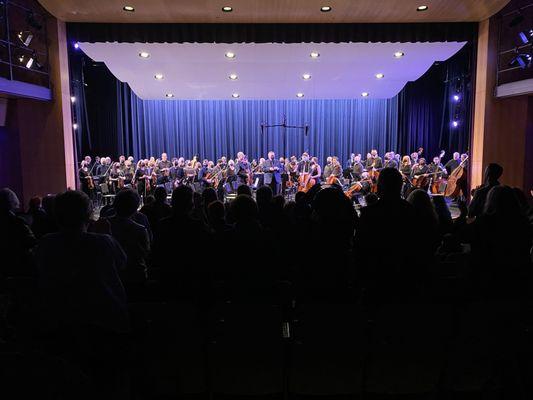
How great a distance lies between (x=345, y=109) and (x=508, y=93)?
1067cm

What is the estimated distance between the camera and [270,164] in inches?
544

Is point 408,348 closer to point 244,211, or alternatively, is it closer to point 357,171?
point 244,211

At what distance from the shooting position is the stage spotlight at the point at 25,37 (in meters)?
7.73

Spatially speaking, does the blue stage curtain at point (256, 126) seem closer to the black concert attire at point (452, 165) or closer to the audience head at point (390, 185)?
the black concert attire at point (452, 165)

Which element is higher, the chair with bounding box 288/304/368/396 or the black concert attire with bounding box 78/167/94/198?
the black concert attire with bounding box 78/167/94/198

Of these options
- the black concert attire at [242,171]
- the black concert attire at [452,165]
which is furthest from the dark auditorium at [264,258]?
the black concert attire at [242,171]

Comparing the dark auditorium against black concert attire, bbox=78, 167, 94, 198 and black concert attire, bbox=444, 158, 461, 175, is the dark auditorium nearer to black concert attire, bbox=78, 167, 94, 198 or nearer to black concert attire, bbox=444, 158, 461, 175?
black concert attire, bbox=78, 167, 94, 198

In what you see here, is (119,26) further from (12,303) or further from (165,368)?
(165,368)

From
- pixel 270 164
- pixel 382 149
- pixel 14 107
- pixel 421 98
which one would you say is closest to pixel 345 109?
pixel 382 149

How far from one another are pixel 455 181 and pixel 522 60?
11.7 feet

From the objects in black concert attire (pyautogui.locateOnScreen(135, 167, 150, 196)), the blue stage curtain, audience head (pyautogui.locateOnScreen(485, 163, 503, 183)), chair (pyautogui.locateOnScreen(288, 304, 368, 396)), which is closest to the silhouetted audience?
chair (pyautogui.locateOnScreen(288, 304, 368, 396))

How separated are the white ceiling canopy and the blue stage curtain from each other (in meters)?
1.52

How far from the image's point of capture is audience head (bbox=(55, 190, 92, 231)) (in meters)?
1.92

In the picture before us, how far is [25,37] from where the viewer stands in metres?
7.91
